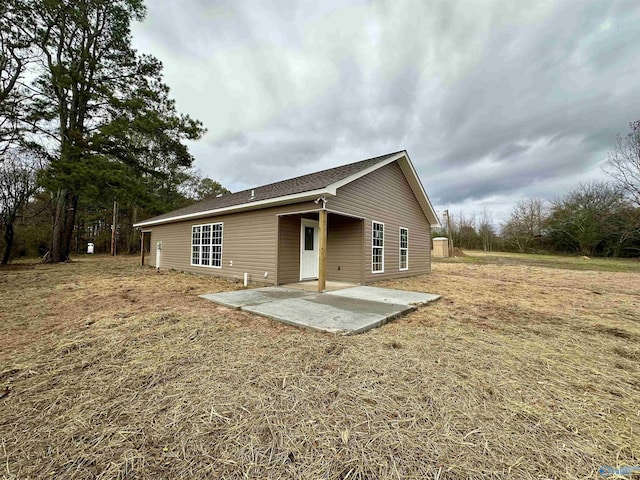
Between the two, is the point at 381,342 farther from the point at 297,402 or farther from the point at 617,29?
the point at 617,29

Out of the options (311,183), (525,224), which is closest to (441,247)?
(525,224)

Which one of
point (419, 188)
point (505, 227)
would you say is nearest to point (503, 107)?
point (419, 188)

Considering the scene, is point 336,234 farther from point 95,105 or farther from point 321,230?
point 95,105

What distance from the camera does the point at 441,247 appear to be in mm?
24625

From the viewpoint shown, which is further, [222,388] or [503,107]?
[503,107]

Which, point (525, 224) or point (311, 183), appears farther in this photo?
point (525, 224)

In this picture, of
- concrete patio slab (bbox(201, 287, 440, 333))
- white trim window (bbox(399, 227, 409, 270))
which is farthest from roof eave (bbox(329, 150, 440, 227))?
concrete patio slab (bbox(201, 287, 440, 333))

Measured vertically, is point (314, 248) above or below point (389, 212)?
below

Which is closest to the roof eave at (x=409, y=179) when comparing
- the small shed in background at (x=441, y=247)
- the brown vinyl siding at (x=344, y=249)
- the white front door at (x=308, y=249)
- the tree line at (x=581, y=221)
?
the brown vinyl siding at (x=344, y=249)

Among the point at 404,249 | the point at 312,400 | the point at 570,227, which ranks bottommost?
the point at 312,400

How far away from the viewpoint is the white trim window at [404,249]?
10263 millimetres

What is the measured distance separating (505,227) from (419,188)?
27.4 metres

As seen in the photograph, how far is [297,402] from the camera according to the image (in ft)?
6.26

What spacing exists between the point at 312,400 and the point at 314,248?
6.73m
